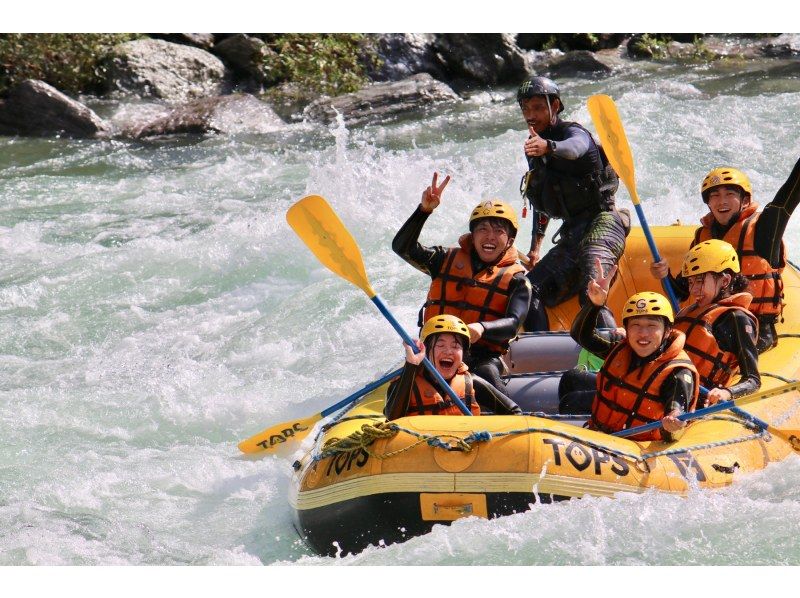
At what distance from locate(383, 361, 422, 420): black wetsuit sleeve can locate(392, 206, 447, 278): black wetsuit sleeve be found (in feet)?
2.96

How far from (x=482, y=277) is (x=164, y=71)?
9.01 m

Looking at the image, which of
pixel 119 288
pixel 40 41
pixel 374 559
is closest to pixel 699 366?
pixel 374 559

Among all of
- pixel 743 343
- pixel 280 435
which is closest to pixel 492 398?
pixel 743 343

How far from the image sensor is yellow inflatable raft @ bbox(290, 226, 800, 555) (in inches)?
174

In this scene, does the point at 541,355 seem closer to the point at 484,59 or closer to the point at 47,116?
the point at 47,116

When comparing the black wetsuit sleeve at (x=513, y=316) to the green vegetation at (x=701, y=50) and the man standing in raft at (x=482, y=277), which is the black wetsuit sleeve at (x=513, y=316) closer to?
the man standing in raft at (x=482, y=277)

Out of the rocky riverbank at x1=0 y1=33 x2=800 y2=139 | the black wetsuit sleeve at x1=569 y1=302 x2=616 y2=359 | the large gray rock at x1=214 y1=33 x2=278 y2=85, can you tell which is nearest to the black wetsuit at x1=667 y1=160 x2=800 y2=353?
Result: the black wetsuit sleeve at x1=569 y1=302 x2=616 y2=359

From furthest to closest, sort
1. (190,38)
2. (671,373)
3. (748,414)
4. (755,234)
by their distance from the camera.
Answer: (190,38) < (755,234) < (748,414) < (671,373)

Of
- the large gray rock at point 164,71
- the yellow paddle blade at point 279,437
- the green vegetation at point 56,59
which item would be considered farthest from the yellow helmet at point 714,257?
the green vegetation at point 56,59

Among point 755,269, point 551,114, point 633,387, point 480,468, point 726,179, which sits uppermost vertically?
point 551,114

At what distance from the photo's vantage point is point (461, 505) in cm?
444

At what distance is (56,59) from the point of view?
13.3 m

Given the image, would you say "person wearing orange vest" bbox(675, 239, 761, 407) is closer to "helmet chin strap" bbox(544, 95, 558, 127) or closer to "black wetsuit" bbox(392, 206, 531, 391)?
"black wetsuit" bbox(392, 206, 531, 391)

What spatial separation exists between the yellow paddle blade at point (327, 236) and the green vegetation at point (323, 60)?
8394mm
